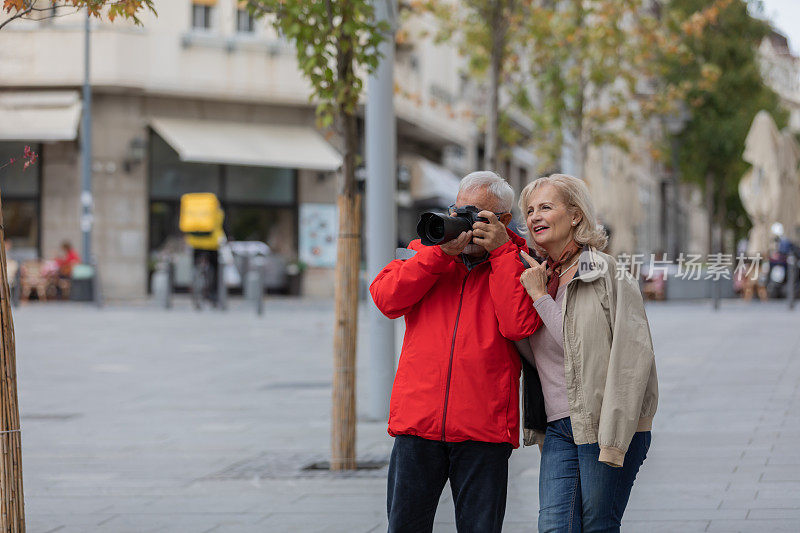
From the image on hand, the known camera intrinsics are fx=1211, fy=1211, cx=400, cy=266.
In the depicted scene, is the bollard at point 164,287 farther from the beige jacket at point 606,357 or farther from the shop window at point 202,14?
the beige jacket at point 606,357

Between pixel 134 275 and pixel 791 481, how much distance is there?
24681 mm

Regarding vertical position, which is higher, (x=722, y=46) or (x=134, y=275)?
(x=722, y=46)

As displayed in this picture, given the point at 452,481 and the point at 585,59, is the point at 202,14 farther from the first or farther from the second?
the point at 452,481

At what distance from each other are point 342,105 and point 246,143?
23.5 m

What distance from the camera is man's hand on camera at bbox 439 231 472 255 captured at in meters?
3.47

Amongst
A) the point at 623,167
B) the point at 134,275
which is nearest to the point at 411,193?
the point at 623,167

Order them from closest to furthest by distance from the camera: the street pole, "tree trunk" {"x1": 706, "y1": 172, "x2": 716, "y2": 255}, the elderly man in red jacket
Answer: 1. the elderly man in red jacket
2. the street pole
3. "tree trunk" {"x1": 706, "y1": 172, "x2": 716, "y2": 255}

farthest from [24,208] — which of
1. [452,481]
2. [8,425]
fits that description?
[452,481]

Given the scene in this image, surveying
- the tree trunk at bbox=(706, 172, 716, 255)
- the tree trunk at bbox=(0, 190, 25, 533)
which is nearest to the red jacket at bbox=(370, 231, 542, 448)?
the tree trunk at bbox=(0, 190, 25, 533)

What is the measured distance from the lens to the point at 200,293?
2322 centimetres

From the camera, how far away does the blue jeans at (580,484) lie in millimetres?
3408

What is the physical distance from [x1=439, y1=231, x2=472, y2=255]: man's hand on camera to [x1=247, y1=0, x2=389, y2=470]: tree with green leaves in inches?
140

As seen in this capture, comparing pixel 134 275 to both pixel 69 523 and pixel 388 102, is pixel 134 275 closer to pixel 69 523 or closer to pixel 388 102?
pixel 388 102

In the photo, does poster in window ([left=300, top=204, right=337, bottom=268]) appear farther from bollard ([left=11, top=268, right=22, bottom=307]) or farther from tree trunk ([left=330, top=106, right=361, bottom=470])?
tree trunk ([left=330, top=106, right=361, bottom=470])
